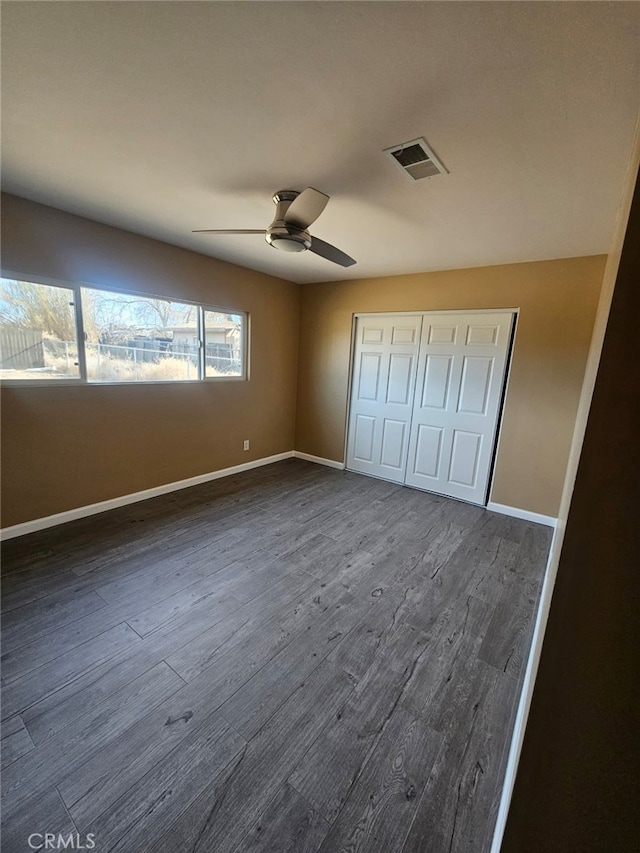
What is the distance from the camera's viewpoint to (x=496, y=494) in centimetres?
358

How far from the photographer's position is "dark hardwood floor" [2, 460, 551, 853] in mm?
1106

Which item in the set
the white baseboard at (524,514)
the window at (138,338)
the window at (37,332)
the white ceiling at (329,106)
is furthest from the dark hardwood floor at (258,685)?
the white ceiling at (329,106)

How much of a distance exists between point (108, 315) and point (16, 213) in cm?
84

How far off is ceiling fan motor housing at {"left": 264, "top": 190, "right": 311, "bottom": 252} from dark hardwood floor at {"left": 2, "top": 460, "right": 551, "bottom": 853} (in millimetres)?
2207

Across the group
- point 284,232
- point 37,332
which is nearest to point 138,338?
point 37,332

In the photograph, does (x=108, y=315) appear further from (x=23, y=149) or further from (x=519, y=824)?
(x=519, y=824)

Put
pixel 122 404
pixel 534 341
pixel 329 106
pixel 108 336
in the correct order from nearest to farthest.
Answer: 1. pixel 329 106
2. pixel 108 336
3. pixel 122 404
4. pixel 534 341

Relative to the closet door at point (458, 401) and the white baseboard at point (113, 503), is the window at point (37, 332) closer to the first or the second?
the white baseboard at point (113, 503)

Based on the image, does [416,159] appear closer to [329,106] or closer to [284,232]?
[329,106]

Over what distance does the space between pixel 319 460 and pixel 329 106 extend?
13.4 ft

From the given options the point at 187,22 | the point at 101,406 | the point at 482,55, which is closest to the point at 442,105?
the point at 482,55

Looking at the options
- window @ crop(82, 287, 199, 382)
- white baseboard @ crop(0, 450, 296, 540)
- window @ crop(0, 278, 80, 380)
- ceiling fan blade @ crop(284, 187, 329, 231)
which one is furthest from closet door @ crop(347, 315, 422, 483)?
window @ crop(0, 278, 80, 380)

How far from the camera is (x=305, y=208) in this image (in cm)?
189

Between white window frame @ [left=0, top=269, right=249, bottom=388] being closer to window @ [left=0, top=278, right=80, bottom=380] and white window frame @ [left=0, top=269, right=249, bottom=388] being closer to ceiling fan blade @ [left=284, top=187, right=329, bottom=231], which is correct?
window @ [left=0, top=278, right=80, bottom=380]
